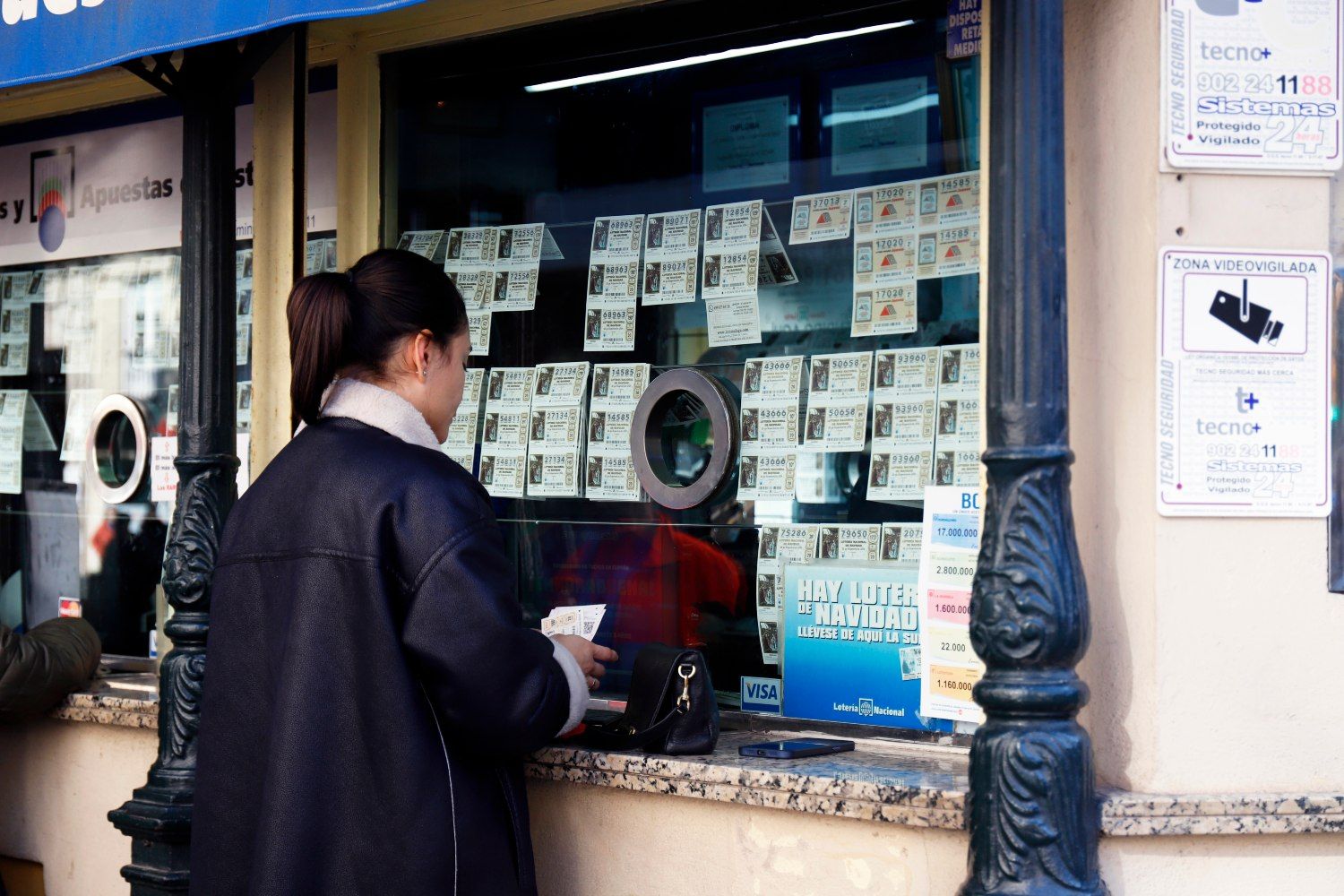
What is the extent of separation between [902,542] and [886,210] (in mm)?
827

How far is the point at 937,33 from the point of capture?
349 cm

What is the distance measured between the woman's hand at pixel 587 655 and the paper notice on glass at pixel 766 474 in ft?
2.70

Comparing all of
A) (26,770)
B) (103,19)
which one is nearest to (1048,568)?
(103,19)

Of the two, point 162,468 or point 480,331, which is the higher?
point 480,331

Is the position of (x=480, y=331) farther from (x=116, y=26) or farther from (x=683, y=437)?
(x=116, y=26)

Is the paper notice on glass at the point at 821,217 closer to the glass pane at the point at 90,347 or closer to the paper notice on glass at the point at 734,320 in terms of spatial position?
the paper notice on glass at the point at 734,320

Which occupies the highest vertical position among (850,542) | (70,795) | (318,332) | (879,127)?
(879,127)

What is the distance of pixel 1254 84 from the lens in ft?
8.99

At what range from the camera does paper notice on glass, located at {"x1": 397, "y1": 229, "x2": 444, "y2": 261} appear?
430 centimetres

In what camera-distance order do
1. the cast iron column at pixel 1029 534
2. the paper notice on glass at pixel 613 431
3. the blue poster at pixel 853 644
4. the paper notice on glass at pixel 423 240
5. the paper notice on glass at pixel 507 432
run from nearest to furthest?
the cast iron column at pixel 1029 534, the blue poster at pixel 853 644, the paper notice on glass at pixel 613 431, the paper notice on glass at pixel 507 432, the paper notice on glass at pixel 423 240

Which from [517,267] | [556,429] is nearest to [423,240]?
[517,267]

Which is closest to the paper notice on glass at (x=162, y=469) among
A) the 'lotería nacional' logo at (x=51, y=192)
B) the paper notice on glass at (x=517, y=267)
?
the 'lotería nacional' logo at (x=51, y=192)

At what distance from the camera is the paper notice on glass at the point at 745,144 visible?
3.78 metres

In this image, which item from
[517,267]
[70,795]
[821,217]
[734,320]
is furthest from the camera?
[70,795]
